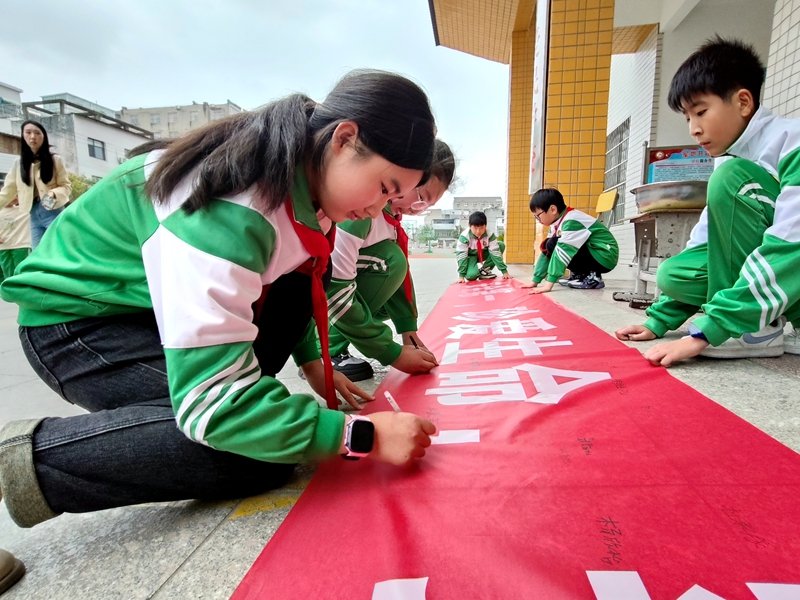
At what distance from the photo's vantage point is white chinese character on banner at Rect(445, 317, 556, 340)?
1.73m

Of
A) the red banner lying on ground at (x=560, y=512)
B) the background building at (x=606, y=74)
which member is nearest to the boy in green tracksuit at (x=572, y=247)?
the background building at (x=606, y=74)

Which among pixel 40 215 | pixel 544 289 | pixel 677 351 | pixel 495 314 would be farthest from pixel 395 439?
pixel 40 215

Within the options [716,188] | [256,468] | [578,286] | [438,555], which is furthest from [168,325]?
[578,286]

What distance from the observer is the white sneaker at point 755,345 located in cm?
118

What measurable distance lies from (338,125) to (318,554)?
532mm

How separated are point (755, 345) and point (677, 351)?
257 millimetres

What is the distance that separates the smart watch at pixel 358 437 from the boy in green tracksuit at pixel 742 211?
89 centimetres

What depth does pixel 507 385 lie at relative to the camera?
1053mm

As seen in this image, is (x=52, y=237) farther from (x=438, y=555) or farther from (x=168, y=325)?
(x=438, y=555)

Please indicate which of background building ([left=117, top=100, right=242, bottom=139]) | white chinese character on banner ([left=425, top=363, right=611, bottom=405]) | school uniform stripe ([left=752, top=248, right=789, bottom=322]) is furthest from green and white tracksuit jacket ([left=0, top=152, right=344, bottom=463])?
background building ([left=117, top=100, right=242, bottom=139])

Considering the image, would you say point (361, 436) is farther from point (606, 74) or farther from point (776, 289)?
point (606, 74)

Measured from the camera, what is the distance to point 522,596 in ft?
1.35

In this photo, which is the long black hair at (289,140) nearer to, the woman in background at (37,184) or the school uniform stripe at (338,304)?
the school uniform stripe at (338,304)

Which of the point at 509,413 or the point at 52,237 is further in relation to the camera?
the point at 509,413
